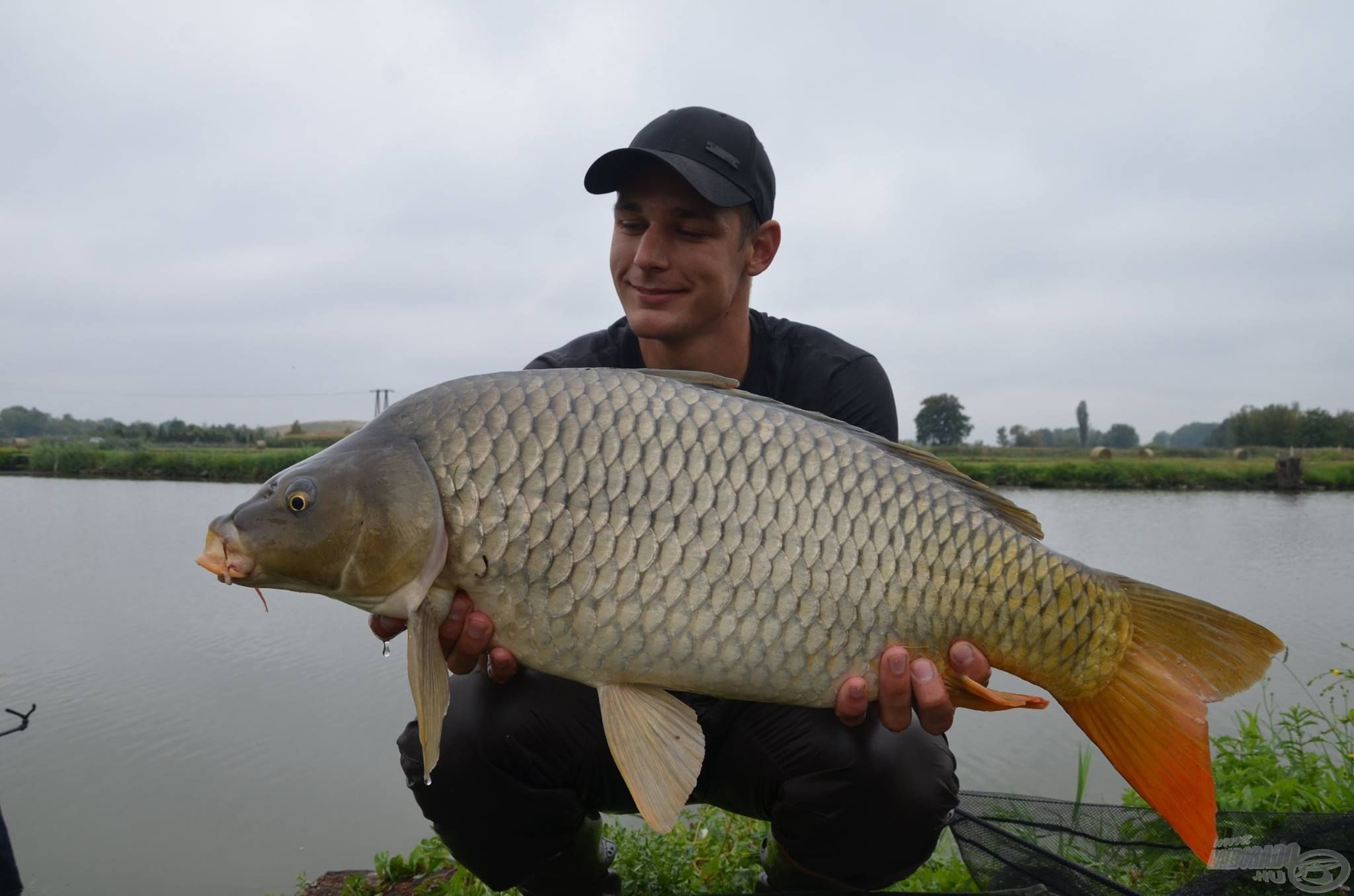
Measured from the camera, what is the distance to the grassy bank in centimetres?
169

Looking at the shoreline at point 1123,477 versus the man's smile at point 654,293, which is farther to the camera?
the shoreline at point 1123,477

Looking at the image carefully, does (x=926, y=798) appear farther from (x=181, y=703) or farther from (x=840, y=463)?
(x=181, y=703)

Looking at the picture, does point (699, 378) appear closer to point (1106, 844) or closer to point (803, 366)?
point (803, 366)

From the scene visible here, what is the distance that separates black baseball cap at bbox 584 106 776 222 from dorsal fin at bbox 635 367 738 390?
0.45 m

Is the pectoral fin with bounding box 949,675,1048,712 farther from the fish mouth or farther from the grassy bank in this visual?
the fish mouth

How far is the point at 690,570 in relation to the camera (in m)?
1.12

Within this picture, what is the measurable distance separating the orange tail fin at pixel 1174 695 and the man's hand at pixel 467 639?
2.75ft

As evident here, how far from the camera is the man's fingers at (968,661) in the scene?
1.20 metres

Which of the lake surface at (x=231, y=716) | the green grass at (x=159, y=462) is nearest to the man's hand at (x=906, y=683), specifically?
the lake surface at (x=231, y=716)

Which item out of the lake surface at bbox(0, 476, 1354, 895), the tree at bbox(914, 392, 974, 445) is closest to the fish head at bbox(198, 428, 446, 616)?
the lake surface at bbox(0, 476, 1354, 895)

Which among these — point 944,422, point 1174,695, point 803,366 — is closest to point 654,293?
point 803,366

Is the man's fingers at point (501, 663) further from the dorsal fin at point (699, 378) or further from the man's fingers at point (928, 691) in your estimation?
the man's fingers at point (928, 691)

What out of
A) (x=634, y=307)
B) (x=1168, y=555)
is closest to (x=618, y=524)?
(x=634, y=307)

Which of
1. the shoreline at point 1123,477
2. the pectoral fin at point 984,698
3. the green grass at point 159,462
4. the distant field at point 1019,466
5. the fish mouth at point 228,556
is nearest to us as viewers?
the fish mouth at point 228,556
